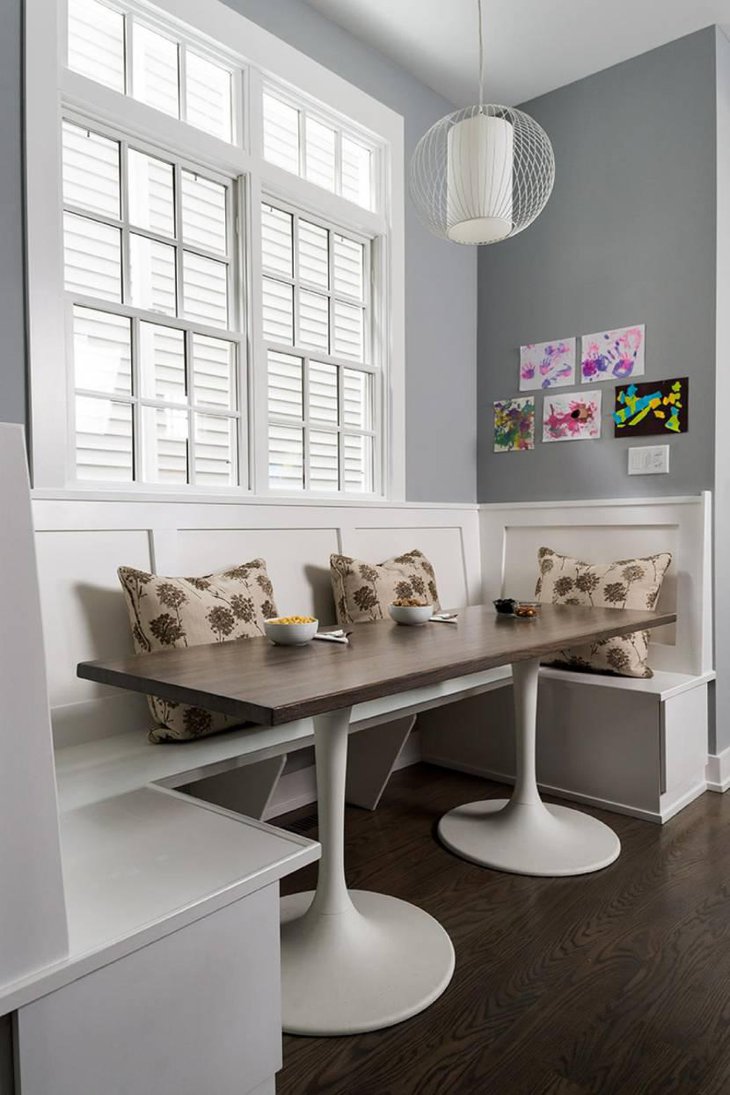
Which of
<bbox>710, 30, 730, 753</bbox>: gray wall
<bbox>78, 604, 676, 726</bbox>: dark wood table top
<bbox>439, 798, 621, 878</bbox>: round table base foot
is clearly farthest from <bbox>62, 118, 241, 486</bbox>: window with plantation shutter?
<bbox>710, 30, 730, 753</bbox>: gray wall

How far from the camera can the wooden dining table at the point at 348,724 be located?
1.47 m

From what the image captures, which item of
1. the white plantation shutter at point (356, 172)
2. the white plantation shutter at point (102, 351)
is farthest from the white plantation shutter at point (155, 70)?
the white plantation shutter at point (356, 172)

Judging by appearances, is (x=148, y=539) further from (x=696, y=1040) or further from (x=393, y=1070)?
(x=696, y=1040)

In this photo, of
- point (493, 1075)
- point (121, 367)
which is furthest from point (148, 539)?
point (493, 1075)

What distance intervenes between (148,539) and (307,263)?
141 cm

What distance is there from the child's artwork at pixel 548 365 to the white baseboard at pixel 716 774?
5.75ft

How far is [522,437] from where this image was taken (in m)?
3.70

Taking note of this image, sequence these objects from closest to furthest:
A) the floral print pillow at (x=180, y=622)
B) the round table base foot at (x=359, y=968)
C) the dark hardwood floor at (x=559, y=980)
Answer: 1. the dark hardwood floor at (x=559, y=980)
2. the round table base foot at (x=359, y=968)
3. the floral print pillow at (x=180, y=622)

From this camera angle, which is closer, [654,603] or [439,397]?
[654,603]

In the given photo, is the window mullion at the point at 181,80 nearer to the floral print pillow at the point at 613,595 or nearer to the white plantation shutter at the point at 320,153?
the white plantation shutter at the point at 320,153

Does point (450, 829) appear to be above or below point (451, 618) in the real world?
below

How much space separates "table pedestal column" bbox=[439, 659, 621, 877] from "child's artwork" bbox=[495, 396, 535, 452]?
149cm

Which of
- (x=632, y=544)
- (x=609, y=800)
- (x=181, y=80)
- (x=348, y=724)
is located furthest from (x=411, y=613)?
(x=181, y=80)

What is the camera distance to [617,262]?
334 cm
